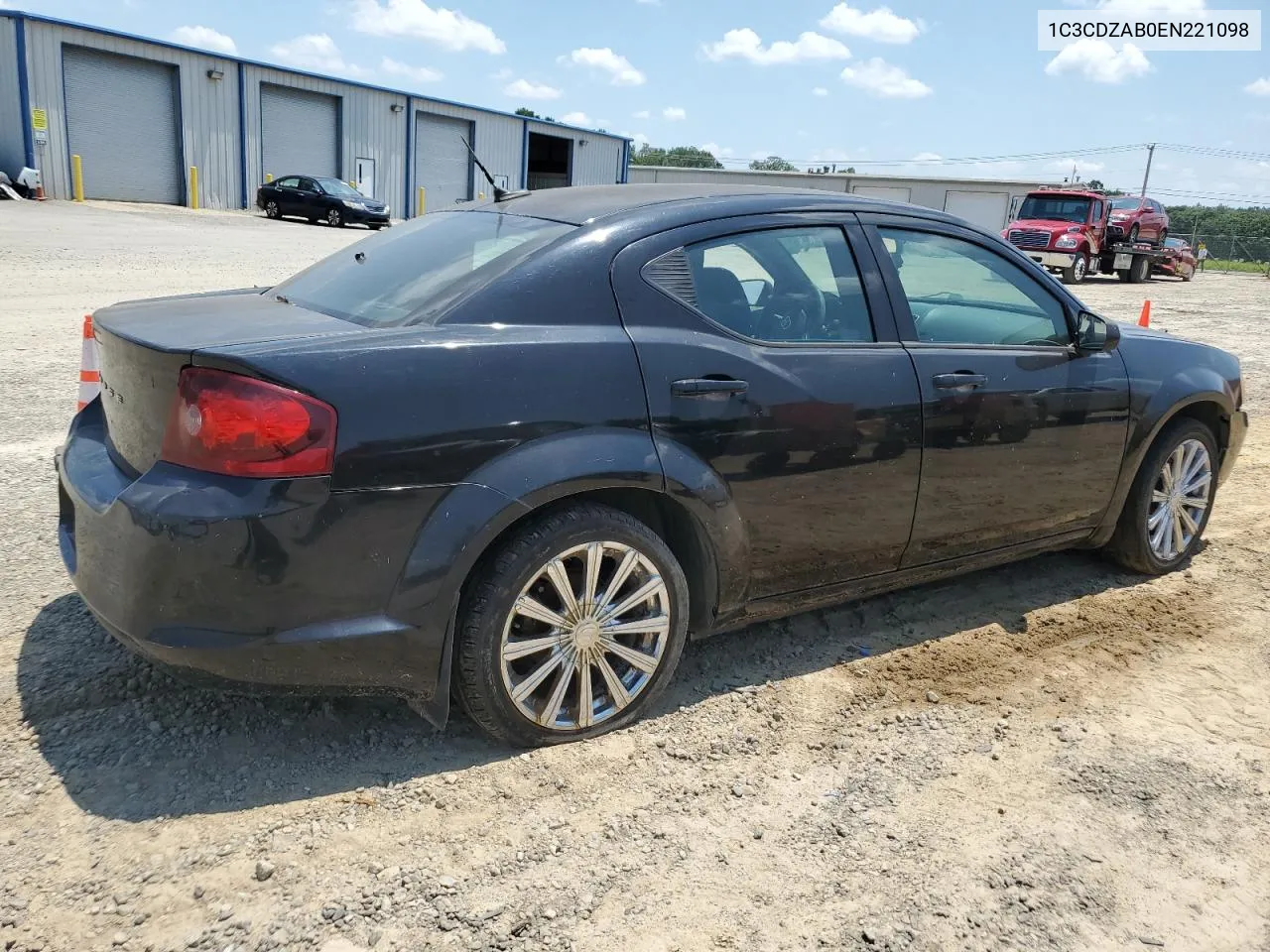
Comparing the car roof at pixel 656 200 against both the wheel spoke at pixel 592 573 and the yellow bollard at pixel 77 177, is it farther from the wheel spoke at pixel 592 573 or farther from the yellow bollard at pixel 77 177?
the yellow bollard at pixel 77 177

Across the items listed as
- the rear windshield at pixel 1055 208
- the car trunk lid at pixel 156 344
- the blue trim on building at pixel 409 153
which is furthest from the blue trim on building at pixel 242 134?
the car trunk lid at pixel 156 344

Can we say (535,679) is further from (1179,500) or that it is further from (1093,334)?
(1179,500)

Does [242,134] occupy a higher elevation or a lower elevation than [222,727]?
higher

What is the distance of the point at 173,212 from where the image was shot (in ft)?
93.7

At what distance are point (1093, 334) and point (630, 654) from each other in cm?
240

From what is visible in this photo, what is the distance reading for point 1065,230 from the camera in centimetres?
2497

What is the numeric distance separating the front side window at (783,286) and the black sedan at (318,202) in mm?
28347

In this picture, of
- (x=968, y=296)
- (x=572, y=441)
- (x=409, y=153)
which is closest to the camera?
(x=572, y=441)

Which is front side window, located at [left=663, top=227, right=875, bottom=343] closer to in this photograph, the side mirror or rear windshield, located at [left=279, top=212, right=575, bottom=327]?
rear windshield, located at [left=279, top=212, right=575, bottom=327]

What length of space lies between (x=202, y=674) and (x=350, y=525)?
546 millimetres

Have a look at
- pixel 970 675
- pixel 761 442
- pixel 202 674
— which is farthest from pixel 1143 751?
pixel 202 674

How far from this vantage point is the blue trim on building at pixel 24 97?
86.7 ft

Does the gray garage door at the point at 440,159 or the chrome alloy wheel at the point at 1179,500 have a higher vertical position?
the gray garage door at the point at 440,159

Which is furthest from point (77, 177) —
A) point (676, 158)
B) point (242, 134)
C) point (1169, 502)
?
point (676, 158)
